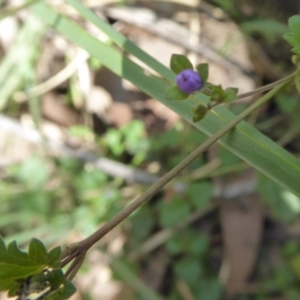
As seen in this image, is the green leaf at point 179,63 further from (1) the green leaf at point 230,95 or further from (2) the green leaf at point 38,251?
(2) the green leaf at point 38,251

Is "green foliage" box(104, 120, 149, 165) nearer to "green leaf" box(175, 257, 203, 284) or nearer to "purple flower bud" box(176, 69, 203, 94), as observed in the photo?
"green leaf" box(175, 257, 203, 284)

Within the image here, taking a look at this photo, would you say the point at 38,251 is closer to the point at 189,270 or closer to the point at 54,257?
the point at 54,257

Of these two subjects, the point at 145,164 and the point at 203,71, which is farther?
the point at 145,164

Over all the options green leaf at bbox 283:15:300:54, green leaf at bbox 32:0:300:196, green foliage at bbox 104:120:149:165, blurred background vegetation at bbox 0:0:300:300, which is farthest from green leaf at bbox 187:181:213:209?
green leaf at bbox 283:15:300:54

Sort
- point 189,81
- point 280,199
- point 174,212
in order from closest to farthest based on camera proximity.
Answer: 1. point 189,81
2. point 280,199
3. point 174,212

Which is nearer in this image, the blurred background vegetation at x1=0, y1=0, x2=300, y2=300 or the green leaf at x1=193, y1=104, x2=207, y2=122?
the green leaf at x1=193, y1=104, x2=207, y2=122

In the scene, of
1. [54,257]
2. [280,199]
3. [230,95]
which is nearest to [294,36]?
[230,95]

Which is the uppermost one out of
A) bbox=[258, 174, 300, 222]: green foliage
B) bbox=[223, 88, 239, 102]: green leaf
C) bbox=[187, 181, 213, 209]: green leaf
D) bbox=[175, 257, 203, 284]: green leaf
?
bbox=[223, 88, 239, 102]: green leaf

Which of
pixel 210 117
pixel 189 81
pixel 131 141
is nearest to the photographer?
pixel 189 81

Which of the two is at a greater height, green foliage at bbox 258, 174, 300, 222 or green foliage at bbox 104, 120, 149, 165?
green foliage at bbox 104, 120, 149, 165
